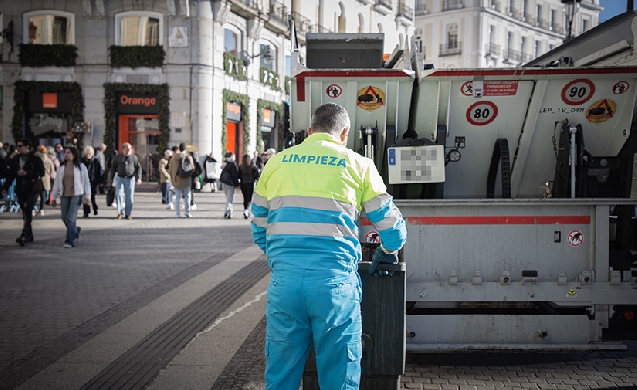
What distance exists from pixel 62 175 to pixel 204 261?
3236 mm

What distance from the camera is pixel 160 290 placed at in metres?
8.13

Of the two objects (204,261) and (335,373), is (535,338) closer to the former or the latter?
(335,373)

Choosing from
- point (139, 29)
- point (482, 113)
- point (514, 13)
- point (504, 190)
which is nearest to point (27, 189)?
point (482, 113)

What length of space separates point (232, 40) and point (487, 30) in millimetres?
34522

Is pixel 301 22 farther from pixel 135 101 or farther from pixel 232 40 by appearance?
pixel 135 101

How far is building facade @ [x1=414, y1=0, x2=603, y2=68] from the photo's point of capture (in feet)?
190

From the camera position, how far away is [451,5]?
5959cm

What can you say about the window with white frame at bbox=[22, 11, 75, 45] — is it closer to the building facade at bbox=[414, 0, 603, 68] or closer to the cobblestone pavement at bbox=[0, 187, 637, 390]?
the cobblestone pavement at bbox=[0, 187, 637, 390]

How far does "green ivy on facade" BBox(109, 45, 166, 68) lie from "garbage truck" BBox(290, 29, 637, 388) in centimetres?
2285

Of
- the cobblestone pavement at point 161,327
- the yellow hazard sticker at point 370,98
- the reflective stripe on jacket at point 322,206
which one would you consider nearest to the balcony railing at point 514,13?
the cobblestone pavement at point 161,327

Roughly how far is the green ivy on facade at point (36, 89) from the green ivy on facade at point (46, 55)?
2.65 ft

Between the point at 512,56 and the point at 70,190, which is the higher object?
the point at 512,56

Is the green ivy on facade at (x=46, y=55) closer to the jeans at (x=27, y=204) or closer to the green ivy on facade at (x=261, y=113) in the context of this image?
the green ivy on facade at (x=261, y=113)

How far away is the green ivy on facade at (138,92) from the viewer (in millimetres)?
26906
